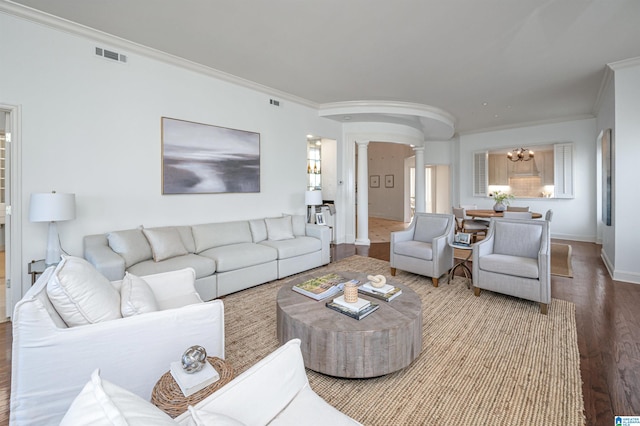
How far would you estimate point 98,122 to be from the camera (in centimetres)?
346

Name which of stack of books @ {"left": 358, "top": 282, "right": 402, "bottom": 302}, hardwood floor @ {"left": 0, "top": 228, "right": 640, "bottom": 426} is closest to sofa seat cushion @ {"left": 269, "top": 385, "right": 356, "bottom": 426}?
stack of books @ {"left": 358, "top": 282, "right": 402, "bottom": 302}

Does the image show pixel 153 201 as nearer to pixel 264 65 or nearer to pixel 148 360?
pixel 264 65

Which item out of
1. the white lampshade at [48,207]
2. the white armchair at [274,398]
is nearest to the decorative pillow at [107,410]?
the white armchair at [274,398]

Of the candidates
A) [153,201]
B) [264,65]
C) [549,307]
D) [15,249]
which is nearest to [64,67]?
[153,201]

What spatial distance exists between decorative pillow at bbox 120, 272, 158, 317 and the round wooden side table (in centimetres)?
50

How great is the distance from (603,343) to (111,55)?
5858 mm

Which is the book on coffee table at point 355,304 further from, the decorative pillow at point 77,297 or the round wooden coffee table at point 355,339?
the decorative pillow at point 77,297

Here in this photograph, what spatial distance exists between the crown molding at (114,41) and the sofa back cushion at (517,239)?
4.21 m

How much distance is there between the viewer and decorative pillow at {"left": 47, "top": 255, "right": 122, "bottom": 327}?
1548mm

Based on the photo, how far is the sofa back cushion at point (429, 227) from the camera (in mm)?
4340

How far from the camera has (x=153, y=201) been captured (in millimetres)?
3928

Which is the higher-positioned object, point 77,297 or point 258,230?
point 258,230

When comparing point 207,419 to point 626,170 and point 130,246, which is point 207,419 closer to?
point 130,246

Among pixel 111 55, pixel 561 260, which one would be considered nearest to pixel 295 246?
pixel 111 55
